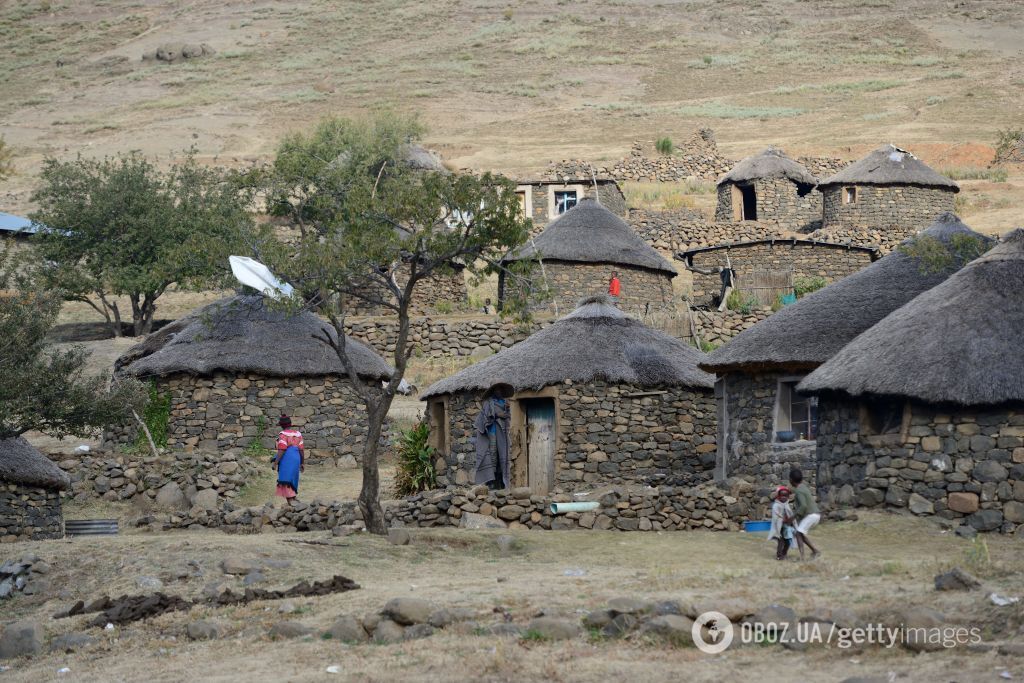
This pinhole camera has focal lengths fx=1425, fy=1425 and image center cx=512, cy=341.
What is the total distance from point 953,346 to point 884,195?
32.3 m

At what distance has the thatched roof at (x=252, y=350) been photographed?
26.4m

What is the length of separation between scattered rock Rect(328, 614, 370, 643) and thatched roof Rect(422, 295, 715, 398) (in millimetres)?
10674

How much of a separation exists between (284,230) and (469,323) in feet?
50.2

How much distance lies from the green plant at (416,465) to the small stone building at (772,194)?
2930 cm

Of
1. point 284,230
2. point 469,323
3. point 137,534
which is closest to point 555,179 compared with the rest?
point 284,230

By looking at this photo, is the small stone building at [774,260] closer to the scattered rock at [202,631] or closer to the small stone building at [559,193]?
the small stone building at [559,193]

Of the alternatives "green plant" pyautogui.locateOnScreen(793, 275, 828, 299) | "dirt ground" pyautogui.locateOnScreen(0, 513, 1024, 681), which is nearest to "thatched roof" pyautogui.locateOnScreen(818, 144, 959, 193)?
"green plant" pyautogui.locateOnScreen(793, 275, 828, 299)

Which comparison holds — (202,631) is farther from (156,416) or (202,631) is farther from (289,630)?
(156,416)

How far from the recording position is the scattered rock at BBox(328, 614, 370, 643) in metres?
11.3

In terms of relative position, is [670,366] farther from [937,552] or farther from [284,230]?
[284,230]

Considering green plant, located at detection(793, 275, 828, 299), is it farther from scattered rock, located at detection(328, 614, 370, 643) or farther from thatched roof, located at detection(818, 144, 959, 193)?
scattered rock, located at detection(328, 614, 370, 643)

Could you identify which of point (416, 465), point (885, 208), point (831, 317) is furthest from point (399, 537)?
point (885, 208)

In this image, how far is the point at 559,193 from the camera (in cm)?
5134

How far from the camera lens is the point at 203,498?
22.3m
